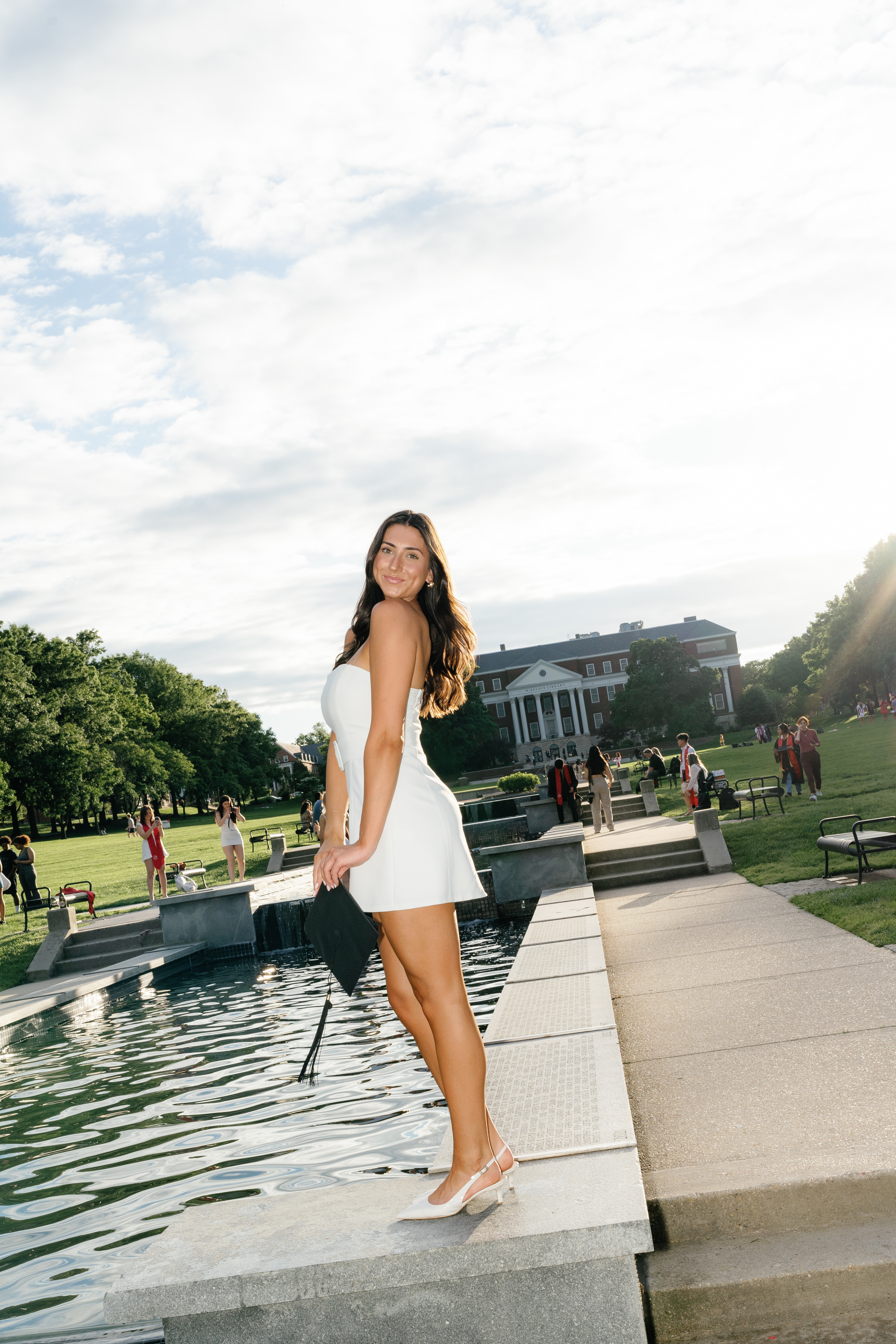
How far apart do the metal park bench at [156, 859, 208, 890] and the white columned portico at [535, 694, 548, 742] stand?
3436 inches

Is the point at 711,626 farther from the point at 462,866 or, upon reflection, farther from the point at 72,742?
the point at 462,866

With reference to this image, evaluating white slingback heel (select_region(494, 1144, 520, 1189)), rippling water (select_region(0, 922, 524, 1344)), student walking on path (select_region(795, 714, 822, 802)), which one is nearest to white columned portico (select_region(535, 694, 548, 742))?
student walking on path (select_region(795, 714, 822, 802))

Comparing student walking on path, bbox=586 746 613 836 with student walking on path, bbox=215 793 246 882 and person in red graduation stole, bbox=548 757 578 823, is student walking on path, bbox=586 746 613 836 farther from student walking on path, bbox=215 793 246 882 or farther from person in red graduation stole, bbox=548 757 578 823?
student walking on path, bbox=215 793 246 882

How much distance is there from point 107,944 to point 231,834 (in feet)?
16.6

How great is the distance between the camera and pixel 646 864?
14.6m

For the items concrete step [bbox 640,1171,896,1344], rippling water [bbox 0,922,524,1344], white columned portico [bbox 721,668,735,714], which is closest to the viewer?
concrete step [bbox 640,1171,896,1344]

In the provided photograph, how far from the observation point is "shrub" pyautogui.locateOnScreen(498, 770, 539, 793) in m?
36.5

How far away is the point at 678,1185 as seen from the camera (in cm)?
351

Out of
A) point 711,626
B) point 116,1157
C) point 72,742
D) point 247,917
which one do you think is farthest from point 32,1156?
point 711,626

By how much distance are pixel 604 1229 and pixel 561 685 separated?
375ft

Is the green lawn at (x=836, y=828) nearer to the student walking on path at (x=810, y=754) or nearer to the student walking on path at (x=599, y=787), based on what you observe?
the student walking on path at (x=810, y=754)

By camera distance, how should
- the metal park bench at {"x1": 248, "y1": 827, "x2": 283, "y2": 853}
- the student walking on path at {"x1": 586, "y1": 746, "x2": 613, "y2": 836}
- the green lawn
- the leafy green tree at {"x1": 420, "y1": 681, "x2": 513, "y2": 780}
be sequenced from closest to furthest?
1. the green lawn
2. the student walking on path at {"x1": 586, "y1": 746, "x2": 613, "y2": 836}
3. the metal park bench at {"x1": 248, "y1": 827, "x2": 283, "y2": 853}
4. the leafy green tree at {"x1": 420, "y1": 681, "x2": 513, "y2": 780}

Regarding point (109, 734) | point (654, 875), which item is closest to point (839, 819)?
point (654, 875)

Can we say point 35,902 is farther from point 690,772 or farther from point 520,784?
point 520,784
